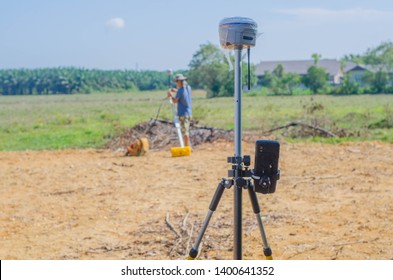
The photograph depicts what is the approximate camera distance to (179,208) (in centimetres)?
625

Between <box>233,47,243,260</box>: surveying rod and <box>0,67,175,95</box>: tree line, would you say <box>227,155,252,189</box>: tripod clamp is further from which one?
<box>0,67,175,95</box>: tree line

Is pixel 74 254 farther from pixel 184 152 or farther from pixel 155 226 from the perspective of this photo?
pixel 184 152

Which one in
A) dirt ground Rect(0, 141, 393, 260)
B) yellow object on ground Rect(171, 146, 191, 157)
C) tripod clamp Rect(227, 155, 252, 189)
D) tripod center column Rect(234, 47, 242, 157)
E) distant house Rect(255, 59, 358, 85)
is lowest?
dirt ground Rect(0, 141, 393, 260)

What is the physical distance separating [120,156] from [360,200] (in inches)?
203

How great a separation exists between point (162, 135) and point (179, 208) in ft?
18.6

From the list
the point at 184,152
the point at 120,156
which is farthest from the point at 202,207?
the point at 120,156

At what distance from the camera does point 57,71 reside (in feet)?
210

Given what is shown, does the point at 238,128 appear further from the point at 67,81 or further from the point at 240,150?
the point at 67,81

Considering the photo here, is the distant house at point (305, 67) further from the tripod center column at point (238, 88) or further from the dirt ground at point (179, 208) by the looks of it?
the tripod center column at point (238, 88)

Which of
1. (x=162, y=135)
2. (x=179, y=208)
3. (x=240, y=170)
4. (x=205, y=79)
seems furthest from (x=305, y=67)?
(x=240, y=170)

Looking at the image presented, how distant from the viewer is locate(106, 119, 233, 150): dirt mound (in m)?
11.6

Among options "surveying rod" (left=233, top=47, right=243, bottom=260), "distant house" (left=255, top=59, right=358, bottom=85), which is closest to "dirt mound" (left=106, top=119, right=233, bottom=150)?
"surveying rod" (left=233, top=47, right=243, bottom=260)

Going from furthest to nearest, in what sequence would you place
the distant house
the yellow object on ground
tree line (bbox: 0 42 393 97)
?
the distant house < tree line (bbox: 0 42 393 97) < the yellow object on ground

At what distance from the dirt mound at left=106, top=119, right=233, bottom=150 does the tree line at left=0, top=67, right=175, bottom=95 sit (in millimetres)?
50129
